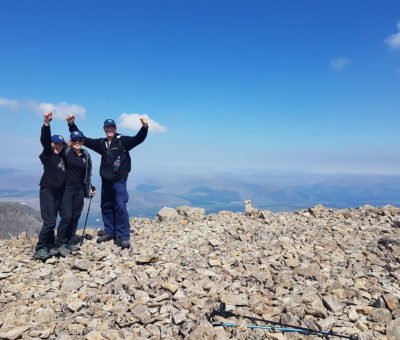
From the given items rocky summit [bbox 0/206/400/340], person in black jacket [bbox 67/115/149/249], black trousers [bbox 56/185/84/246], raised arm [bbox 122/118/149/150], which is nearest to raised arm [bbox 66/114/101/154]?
person in black jacket [bbox 67/115/149/249]

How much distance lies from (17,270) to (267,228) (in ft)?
29.5

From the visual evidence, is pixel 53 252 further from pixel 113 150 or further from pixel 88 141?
pixel 88 141

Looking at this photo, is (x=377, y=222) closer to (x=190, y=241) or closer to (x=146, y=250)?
(x=190, y=241)

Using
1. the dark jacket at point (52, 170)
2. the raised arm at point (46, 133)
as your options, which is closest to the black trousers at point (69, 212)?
the dark jacket at point (52, 170)

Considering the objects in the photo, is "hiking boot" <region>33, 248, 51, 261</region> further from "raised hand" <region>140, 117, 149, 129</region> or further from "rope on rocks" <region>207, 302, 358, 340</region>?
"rope on rocks" <region>207, 302, 358, 340</region>

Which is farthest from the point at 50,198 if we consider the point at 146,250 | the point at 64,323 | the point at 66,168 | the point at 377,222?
the point at 377,222

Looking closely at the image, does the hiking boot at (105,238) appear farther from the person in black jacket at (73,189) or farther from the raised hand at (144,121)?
the raised hand at (144,121)

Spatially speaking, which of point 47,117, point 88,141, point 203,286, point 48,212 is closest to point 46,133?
point 47,117

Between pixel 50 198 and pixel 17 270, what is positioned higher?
A: pixel 50 198

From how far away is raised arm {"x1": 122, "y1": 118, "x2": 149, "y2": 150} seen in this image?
8.64m

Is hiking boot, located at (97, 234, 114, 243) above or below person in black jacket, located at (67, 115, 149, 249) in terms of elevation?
below

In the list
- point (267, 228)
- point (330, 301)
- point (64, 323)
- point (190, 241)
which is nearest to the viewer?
point (64, 323)

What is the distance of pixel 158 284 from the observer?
639 centimetres

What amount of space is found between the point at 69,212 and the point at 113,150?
2339 millimetres
